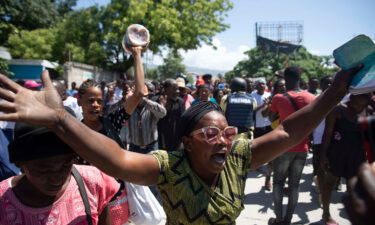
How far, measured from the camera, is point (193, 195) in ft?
5.97

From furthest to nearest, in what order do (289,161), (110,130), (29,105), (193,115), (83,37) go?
(83,37)
(289,161)
(110,130)
(193,115)
(29,105)

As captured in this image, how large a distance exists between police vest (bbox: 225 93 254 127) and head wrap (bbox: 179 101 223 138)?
3.78 meters

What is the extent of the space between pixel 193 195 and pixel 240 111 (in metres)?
4.11

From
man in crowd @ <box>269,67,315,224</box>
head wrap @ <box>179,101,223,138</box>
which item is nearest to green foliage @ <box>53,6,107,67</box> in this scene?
man in crowd @ <box>269,67,315,224</box>

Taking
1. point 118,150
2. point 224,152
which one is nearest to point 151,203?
point 224,152

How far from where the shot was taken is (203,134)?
6.24ft

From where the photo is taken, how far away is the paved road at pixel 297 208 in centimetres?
479

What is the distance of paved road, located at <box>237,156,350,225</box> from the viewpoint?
479 centimetres

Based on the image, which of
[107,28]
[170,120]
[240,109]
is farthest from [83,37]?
[240,109]

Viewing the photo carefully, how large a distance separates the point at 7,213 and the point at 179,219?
90cm

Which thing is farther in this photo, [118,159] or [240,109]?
[240,109]

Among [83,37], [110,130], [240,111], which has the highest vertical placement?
[83,37]

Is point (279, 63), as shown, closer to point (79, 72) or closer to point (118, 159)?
point (79, 72)

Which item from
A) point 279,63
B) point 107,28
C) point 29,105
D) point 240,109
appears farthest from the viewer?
point 279,63
